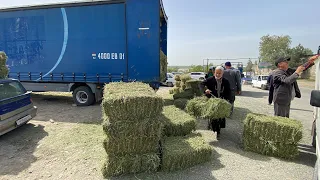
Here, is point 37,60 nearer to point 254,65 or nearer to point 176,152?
point 176,152

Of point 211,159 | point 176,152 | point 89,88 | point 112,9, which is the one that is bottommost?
point 211,159

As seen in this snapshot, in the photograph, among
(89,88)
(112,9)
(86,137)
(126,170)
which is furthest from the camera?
(89,88)

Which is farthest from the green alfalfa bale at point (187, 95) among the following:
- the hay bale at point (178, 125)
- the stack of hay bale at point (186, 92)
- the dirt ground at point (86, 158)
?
the hay bale at point (178, 125)

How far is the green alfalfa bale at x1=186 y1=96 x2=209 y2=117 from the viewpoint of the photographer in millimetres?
4398

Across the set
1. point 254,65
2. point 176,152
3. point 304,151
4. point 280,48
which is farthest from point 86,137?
point 280,48

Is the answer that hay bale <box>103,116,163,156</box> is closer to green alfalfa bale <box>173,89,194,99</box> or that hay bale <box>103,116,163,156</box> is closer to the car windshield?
the car windshield

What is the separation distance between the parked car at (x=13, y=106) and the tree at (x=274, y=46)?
4407 centimetres

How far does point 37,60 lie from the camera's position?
8.35 m

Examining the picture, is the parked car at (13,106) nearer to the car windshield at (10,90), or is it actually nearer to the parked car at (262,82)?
Answer: the car windshield at (10,90)

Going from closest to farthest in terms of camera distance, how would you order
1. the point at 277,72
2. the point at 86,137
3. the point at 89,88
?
the point at 277,72, the point at 86,137, the point at 89,88

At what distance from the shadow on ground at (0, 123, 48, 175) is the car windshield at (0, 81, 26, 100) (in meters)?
1.08

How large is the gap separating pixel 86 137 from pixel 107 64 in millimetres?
3662

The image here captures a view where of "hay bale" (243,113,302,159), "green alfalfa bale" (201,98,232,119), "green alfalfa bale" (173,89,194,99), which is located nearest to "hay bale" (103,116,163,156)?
"green alfalfa bale" (201,98,232,119)

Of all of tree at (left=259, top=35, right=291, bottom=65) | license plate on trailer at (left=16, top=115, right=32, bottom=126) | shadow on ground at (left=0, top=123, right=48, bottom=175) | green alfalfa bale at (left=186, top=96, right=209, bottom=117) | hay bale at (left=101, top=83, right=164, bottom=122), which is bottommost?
shadow on ground at (left=0, top=123, right=48, bottom=175)
